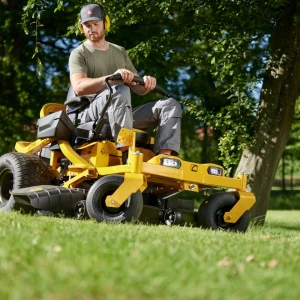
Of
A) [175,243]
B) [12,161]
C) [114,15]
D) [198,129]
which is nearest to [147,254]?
[175,243]

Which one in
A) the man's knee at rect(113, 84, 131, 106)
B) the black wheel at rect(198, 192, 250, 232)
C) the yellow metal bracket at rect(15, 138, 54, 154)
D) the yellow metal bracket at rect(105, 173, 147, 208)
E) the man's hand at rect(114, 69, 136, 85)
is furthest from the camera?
the yellow metal bracket at rect(15, 138, 54, 154)

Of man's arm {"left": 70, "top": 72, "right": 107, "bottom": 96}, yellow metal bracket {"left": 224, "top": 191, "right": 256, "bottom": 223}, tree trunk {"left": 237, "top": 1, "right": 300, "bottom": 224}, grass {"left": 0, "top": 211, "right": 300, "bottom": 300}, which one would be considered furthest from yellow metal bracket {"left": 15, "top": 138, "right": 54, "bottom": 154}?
tree trunk {"left": 237, "top": 1, "right": 300, "bottom": 224}

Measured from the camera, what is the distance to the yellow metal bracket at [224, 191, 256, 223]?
695 centimetres

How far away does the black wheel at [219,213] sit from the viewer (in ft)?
22.6

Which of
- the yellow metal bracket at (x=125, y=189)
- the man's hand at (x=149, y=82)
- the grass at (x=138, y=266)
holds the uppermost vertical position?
the man's hand at (x=149, y=82)

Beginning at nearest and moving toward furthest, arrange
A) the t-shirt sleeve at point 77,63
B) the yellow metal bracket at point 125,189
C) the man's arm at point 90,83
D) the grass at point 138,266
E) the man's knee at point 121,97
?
1. the grass at point 138,266
2. the yellow metal bracket at point 125,189
3. the man's knee at point 121,97
4. the man's arm at point 90,83
5. the t-shirt sleeve at point 77,63

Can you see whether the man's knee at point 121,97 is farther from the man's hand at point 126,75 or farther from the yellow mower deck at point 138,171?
the yellow mower deck at point 138,171

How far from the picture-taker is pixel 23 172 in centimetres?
719

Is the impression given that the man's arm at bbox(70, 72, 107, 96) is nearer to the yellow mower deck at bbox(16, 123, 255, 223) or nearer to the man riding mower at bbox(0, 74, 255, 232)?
the man riding mower at bbox(0, 74, 255, 232)

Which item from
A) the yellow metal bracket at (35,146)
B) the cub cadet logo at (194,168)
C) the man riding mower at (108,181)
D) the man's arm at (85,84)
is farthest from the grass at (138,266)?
the yellow metal bracket at (35,146)

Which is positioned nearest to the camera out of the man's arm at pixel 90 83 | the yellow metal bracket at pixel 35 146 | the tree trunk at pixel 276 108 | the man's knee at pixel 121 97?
the man's knee at pixel 121 97

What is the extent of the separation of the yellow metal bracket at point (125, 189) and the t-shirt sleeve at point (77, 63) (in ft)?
4.40

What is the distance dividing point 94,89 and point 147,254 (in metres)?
3.32

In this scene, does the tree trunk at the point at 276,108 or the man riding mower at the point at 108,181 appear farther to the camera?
the tree trunk at the point at 276,108
